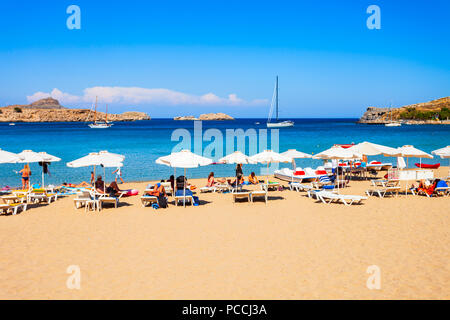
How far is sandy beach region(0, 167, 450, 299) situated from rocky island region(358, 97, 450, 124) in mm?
112614

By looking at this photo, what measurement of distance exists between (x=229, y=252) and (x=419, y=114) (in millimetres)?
121551

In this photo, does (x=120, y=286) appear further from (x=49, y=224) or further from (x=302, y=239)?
(x=49, y=224)

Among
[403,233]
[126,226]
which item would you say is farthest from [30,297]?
[403,233]

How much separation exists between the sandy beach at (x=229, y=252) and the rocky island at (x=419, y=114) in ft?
369

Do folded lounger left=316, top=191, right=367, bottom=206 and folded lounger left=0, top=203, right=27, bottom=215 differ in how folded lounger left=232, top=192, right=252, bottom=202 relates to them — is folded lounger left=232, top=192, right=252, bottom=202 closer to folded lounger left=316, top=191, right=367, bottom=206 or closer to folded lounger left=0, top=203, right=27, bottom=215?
folded lounger left=316, top=191, right=367, bottom=206

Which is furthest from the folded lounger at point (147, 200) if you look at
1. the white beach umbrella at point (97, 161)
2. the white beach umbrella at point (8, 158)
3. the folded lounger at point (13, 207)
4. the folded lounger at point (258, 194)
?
the white beach umbrella at point (8, 158)

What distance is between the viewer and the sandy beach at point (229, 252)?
5410 millimetres

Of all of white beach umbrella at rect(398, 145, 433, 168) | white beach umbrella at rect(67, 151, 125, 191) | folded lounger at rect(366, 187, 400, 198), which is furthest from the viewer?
white beach umbrella at rect(398, 145, 433, 168)

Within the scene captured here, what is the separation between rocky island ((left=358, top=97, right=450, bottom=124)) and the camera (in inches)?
4210

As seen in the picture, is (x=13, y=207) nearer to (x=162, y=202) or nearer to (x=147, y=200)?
(x=147, y=200)

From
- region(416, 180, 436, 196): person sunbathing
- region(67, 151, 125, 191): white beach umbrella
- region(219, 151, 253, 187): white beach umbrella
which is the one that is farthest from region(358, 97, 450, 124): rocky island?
region(67, 151, 125, 191): white beach umbrella

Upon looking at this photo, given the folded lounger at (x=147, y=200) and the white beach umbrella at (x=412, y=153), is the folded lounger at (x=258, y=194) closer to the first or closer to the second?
the folded lounger at (x=147, y=200)

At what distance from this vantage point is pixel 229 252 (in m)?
7.02
